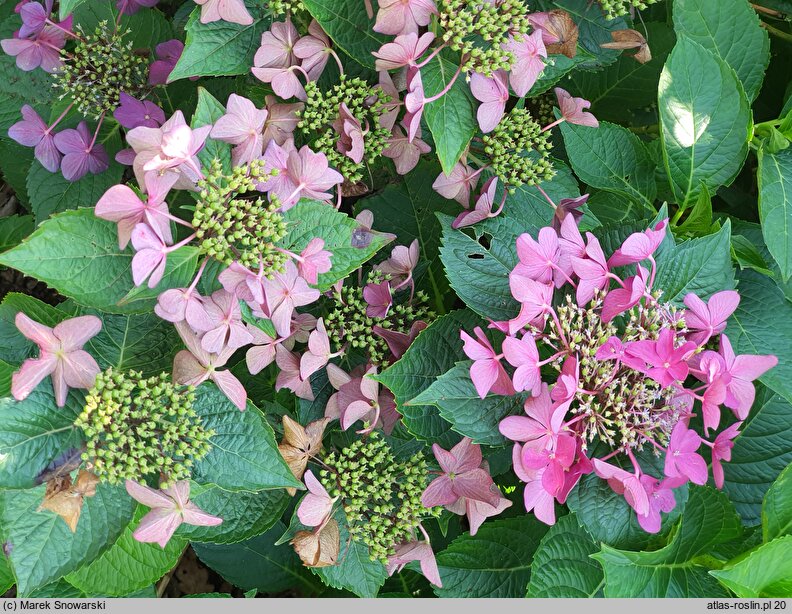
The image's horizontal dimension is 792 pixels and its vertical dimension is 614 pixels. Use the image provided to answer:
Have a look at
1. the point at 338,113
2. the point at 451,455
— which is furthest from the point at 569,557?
the point at 338,113

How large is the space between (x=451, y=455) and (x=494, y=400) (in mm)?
129

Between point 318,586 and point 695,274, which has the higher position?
point 695,274

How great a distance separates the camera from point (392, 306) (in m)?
1.30

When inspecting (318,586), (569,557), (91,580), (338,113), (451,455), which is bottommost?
(318,586)

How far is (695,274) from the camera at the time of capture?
3.67ft

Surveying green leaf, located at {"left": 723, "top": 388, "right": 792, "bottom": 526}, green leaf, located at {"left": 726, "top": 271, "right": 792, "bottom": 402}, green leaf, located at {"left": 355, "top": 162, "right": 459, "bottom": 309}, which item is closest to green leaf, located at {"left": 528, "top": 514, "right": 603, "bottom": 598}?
green leaf, located at {"left": 723, "top": 388, "right": 792, "bottom": 526}

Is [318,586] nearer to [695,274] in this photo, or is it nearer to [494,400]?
[494,400]

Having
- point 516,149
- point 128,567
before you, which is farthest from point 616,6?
point 128,567

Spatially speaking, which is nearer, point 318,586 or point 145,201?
point 145,201

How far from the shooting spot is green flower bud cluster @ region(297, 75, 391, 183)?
1.18m

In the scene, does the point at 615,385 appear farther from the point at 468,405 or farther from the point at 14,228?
the point at 14,228

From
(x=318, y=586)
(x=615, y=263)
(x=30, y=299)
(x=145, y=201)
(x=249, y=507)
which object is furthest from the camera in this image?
(x=318, y=586)

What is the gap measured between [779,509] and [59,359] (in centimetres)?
113

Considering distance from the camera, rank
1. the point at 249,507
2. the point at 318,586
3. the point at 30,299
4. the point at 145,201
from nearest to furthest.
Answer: the point at 145,201
the point at 30,299
the point at 249,507
the point at 318,586
